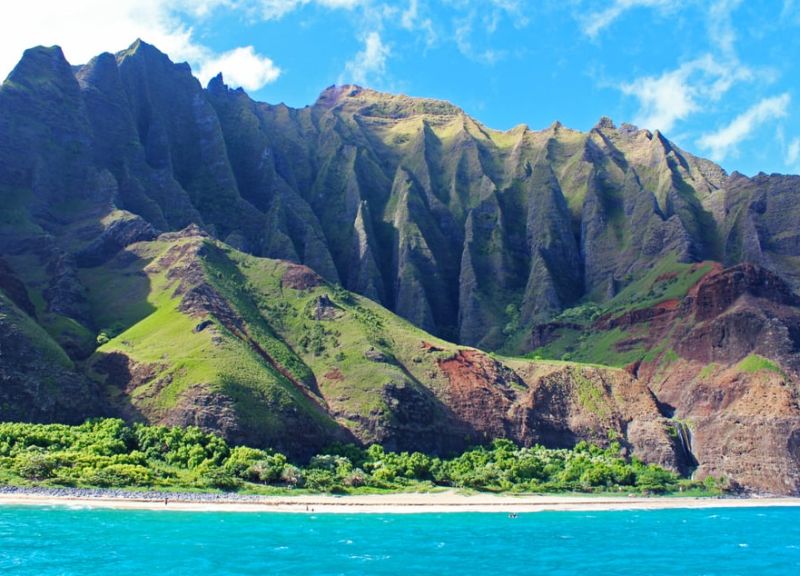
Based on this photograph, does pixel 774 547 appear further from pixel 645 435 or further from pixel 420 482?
pixel 645 435

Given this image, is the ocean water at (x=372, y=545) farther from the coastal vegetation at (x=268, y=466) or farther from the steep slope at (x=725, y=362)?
the steep slope at (x=725, y=362)

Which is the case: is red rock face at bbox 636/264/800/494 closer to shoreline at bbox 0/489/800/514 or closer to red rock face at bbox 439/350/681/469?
red rock face at bbox 439/350/681/469

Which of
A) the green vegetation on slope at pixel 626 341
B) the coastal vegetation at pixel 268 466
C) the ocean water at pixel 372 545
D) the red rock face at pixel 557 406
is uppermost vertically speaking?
the green vegetation on slope at pixel 626 341

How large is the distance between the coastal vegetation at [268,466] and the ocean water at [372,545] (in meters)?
13.6

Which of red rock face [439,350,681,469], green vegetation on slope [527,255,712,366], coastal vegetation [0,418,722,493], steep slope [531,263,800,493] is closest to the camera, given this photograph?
coastal vegetation [0,418,722,493]

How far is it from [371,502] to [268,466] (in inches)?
592

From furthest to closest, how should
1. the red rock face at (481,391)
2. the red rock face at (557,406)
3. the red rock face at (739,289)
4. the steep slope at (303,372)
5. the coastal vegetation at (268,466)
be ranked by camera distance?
the red rock face at (739,289) → the red rock face at (481,391) → the red rock face at (557,406) → the steep slope at (303,372) → the coastal vegetation at (268,466)

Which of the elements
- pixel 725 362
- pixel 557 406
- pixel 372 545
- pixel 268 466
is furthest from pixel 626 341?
pixel 372 545

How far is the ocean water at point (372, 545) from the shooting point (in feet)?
210

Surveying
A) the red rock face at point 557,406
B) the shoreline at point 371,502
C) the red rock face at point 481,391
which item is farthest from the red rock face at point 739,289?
the shoreline at point 371,502

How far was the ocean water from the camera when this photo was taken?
64000mm

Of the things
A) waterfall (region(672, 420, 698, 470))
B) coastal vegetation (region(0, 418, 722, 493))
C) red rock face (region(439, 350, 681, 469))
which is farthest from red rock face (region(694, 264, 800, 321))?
coastal vegetation (region(0, 418, 722, 493))

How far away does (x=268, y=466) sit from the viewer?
11188cm

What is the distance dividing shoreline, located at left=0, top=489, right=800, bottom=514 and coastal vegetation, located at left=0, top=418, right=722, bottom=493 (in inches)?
132
